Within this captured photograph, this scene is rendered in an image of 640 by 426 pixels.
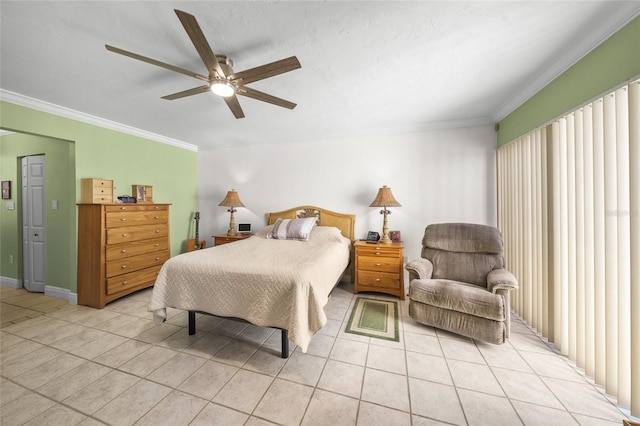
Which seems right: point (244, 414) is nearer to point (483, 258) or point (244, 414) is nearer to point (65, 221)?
point (483, 258)

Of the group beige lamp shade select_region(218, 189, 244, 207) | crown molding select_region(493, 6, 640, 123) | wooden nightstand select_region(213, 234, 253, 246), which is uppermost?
crown molding select_region(493, 6, 640, 123)

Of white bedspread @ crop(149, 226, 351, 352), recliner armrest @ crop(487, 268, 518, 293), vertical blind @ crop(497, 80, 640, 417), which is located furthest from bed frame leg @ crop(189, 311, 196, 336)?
vertical blind @ crop(497, 80, 640, 417)

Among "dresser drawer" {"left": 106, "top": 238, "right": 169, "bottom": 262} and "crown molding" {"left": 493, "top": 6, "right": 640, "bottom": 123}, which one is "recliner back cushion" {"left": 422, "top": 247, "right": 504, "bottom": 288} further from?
"dresser drawer" {"left": 106, "top": 238, "right": 169, "bottom": 262}

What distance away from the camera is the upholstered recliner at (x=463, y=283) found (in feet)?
6.41

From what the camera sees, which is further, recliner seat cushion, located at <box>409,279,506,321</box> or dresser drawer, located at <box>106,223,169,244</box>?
dresser drawer, located at <box>106,223,169,244</box>

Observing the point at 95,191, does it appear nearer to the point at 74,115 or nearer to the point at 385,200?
the point at 74,115

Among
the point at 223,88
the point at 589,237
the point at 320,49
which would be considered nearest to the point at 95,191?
the point at 223,88

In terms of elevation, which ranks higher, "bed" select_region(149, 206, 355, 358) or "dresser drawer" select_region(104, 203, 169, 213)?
"dresser drawer" select_region(104, 203, 169, 213)

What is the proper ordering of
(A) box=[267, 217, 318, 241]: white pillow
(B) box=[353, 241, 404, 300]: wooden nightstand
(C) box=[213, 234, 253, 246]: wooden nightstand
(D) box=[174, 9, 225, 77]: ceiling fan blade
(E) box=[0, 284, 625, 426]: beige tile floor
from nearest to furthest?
1. (D) box=[174, 9, 225, 77]: ceiling fan blade
2. (E) box=[0, 284, 625, 426]: beige tile floor
3. (B) box=[353, 241, 404, 300]: wooden nightstand
4. (A) box=[267, 217, 318, 241]: white pillow
5. (C) box=[213, 234, 253, 246]: wooden nightstand

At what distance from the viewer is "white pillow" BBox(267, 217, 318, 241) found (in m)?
3.33

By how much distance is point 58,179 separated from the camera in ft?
10.1

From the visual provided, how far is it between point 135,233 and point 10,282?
2386 mm

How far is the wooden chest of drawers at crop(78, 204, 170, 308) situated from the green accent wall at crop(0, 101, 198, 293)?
0.24m

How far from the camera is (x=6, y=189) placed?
A: 3.48 metres
